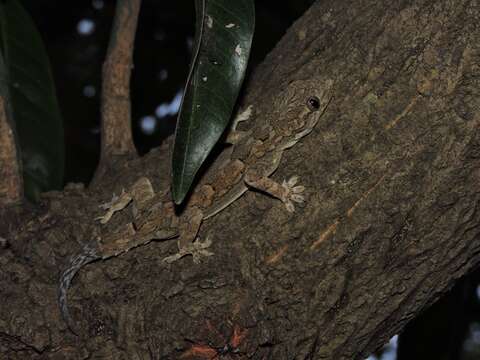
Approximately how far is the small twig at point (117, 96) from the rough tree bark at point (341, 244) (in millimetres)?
842

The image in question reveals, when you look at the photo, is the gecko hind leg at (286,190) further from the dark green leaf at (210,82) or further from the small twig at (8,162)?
the small twig at (8,162)

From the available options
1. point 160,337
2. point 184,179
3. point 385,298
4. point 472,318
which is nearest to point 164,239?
point 160,337

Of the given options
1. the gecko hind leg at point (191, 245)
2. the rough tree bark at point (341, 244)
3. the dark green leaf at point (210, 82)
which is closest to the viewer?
the dark green leaf at point (210, 82)

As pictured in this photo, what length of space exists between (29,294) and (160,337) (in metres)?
0.65

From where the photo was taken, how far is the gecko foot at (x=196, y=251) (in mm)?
2814

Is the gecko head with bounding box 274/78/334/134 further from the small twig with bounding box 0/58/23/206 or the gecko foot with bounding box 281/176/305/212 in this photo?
the small twig with bounding box 0/58/23/206

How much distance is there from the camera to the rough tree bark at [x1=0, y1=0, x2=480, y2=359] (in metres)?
2.61

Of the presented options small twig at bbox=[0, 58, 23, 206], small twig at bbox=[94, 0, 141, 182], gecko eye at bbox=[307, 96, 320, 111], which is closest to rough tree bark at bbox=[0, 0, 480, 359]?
gecko eye at bbox=[307, 96, 320, 111]

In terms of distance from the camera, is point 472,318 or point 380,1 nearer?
point 380,1

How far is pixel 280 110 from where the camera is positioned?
10.8ft

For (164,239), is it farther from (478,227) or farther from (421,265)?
(478,227)

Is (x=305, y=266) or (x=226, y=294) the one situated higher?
(x=305, y=266)

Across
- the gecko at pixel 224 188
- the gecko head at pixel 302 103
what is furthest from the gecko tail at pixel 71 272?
the gecko head at pixel 302 103

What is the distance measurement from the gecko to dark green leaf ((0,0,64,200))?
0.63 metres
